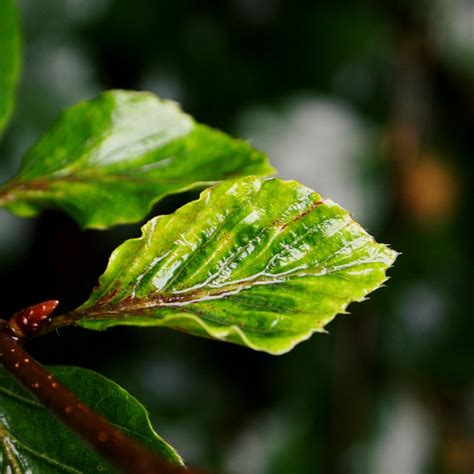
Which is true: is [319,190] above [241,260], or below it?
below

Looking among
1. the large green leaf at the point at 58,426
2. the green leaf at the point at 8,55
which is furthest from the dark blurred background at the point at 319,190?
the large green leaf at the point at 58,426

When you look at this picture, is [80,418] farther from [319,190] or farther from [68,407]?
[319,190]

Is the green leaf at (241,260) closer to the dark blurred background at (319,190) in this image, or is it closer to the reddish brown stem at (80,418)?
the reddish brown stem at (80,418)

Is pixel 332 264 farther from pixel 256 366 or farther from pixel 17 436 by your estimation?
pixel 256 366

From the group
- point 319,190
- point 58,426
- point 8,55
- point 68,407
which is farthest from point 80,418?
point 319,190

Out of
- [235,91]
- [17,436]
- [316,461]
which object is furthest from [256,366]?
[17,436]

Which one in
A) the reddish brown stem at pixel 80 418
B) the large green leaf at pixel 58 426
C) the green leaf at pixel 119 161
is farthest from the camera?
the green leaf at pixel 119 161

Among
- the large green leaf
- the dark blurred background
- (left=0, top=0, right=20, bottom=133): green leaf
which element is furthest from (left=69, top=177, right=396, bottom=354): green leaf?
the dark blurred background
